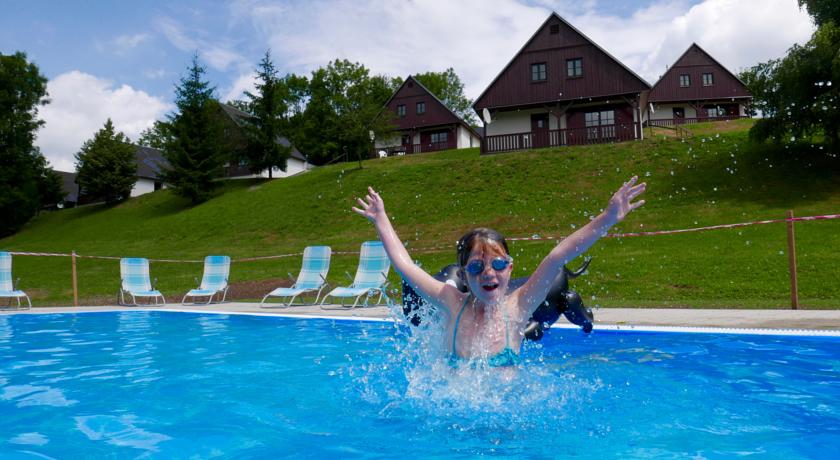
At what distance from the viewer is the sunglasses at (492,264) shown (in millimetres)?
3434

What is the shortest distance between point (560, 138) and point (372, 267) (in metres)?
21.4

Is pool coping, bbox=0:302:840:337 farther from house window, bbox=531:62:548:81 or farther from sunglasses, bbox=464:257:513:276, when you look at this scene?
house window, bbox=531:62:548:81

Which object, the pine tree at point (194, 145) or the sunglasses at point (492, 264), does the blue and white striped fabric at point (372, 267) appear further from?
the pine tree at point (194, 145)

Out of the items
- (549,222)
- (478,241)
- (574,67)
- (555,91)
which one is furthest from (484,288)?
(574,67)

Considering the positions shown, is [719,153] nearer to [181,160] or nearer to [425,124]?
[425,124]

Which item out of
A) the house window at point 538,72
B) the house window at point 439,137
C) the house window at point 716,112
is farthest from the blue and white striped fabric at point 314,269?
the house window at point 716,112

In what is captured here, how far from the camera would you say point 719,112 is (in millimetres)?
46656

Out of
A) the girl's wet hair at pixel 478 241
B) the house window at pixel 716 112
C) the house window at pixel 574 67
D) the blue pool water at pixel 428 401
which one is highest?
the house window at pixel 574 67

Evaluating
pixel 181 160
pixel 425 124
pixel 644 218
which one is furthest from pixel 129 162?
pixel 644 218

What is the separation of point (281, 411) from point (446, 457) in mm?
1839

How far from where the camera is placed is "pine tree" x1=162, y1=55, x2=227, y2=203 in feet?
120

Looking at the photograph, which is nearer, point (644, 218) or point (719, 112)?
point (644, 218)

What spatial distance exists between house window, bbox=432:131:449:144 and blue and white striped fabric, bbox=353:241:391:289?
36.3 meters

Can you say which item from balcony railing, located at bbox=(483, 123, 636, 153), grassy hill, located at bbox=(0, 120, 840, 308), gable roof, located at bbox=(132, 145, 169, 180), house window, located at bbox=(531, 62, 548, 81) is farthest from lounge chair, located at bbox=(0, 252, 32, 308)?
gable roof, located at bbox=(132, 145, 169, 180)
